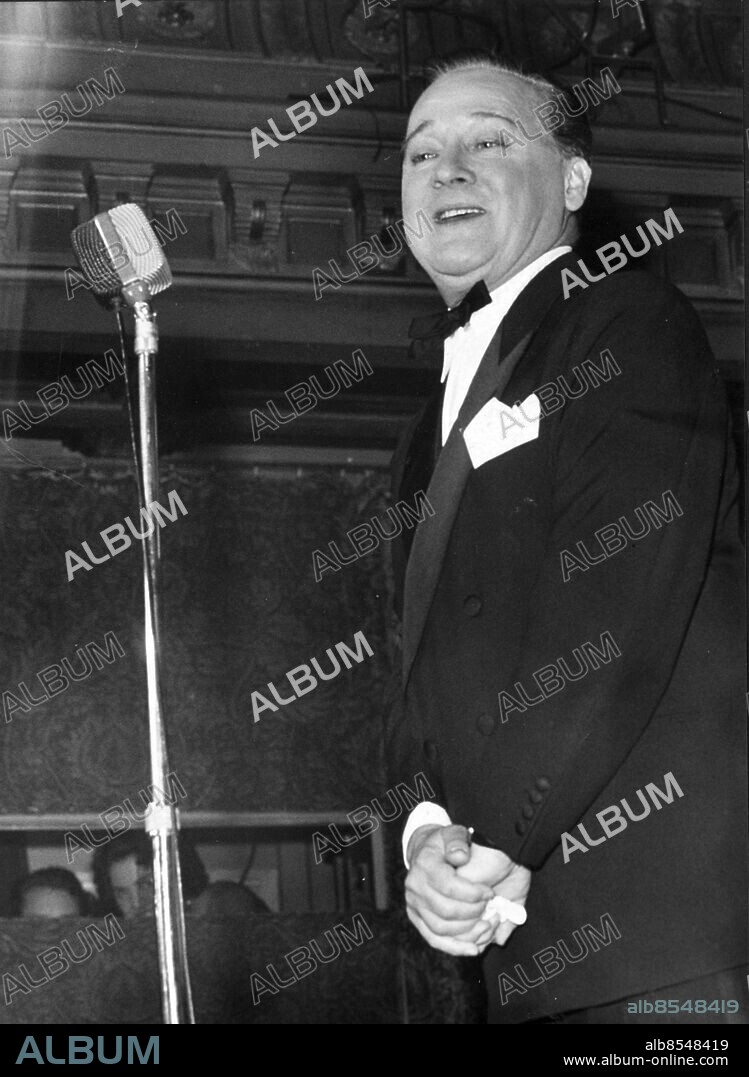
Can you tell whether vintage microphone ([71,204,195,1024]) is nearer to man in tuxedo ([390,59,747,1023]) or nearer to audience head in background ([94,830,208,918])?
man in tuxedo ([390,59,747,1023])

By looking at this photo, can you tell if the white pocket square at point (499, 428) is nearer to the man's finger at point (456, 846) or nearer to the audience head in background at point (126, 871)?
the man's finger at point (456, 846)

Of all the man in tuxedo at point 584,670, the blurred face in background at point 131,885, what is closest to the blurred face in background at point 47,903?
the blurred face in background at point 131,885

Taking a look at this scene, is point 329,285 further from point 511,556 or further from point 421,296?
point 511,556

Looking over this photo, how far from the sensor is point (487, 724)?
2.00 metres

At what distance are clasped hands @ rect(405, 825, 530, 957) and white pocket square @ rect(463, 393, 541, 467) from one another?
564 millimetres

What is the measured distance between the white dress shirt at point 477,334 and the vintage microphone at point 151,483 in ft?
1.75

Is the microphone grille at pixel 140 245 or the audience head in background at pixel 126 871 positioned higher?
the microphone grille at pixel 140 245

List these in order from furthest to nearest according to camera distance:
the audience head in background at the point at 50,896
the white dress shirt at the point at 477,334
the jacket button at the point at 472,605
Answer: the audience head in background at the point at 50,896
the white dress shirt at the point at 477,334
the jacket button at the point at 472,605

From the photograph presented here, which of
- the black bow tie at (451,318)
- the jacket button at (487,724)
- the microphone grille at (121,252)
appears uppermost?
the black bow tie at (451,318)

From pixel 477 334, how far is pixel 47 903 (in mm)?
1569

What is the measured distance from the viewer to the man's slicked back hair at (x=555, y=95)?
8.30ft

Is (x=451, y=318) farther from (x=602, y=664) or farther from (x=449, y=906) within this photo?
(x=449, y=906)

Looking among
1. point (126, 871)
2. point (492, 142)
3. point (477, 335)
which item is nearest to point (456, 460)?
point (477, 335)
